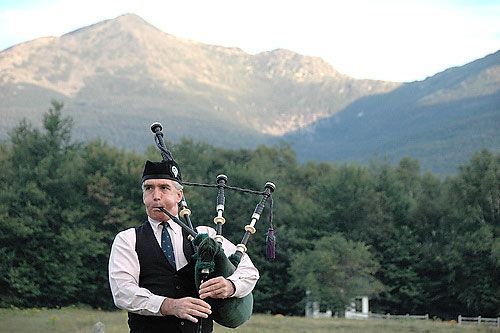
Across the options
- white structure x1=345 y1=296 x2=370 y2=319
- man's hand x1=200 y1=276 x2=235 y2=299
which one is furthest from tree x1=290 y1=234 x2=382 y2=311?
man's hand x1=200 y1=276 x2=235 y2=299

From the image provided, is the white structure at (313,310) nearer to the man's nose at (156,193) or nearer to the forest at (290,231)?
the forest at (290,231)

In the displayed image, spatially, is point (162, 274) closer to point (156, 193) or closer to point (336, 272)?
point (156, 193)

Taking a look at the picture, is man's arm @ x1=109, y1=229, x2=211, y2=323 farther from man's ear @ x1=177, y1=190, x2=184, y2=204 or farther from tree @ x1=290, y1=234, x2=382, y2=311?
tree @ x1=290, y1=234, x2=382, y2=311

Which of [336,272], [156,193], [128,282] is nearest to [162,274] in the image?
[128,282]

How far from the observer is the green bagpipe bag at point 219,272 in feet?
13.9

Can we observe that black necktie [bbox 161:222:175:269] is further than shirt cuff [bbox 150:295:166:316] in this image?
Yes

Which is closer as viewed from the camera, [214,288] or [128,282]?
[214,288]

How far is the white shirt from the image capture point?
14.1ft

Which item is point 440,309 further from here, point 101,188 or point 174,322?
point 174,322

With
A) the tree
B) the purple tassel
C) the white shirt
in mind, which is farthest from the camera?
the tree

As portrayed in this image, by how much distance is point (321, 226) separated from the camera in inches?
2197

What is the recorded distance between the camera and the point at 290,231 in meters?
54.0

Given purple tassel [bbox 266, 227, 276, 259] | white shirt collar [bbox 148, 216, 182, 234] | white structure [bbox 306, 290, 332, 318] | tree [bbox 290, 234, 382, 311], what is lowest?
white structure [bbox 306, 290, 332, 318]

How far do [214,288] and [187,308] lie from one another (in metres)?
0.15
